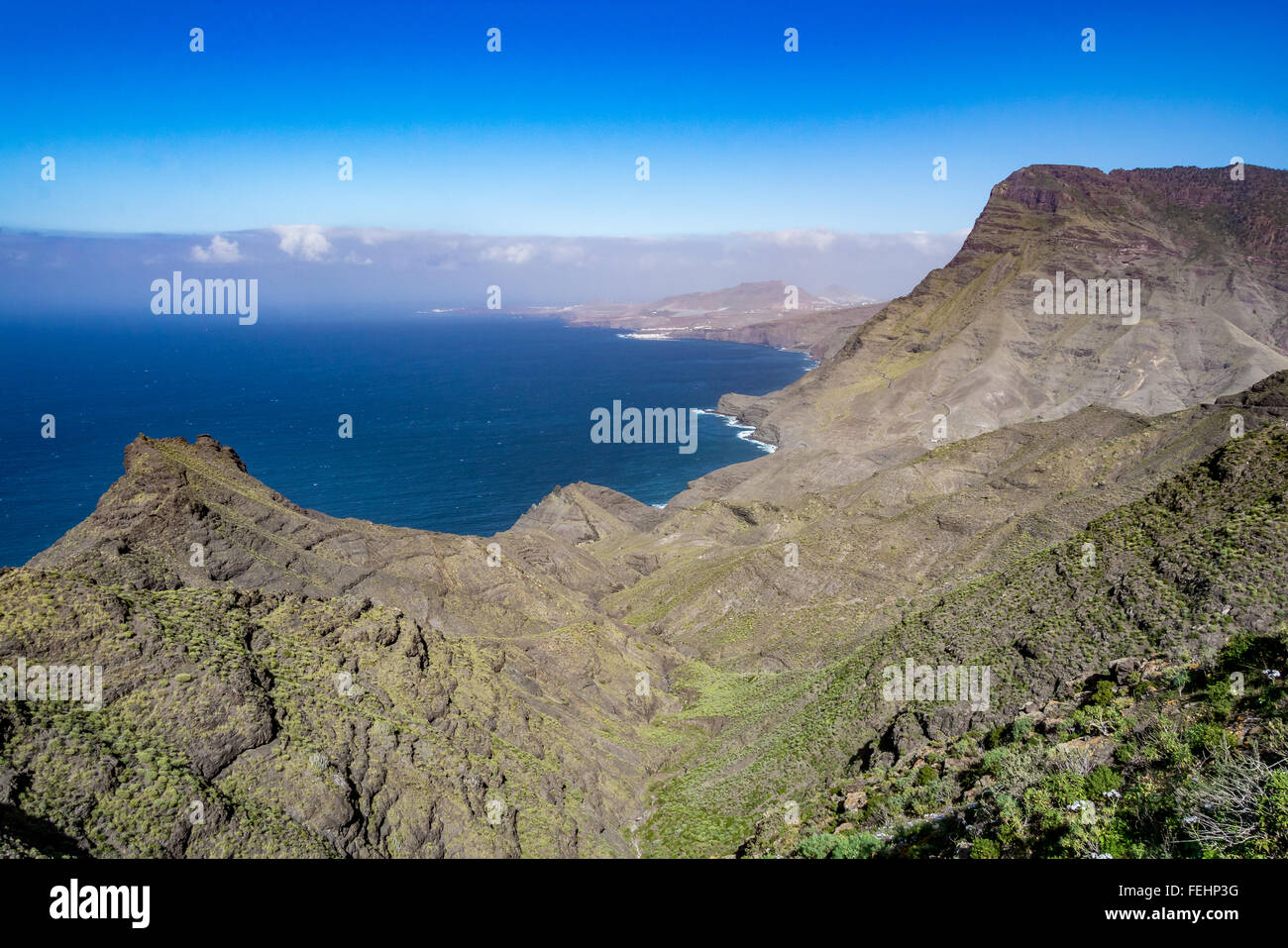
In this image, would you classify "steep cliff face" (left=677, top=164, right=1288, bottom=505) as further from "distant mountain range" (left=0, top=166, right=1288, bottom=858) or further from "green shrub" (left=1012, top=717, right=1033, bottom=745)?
"green shrub" (left=1012, top=717, right=1033, bottom=745)

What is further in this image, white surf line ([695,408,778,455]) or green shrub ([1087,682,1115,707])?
white surf line ([695,408,778,455])

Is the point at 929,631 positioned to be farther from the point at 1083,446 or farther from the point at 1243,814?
the point at 1083,446

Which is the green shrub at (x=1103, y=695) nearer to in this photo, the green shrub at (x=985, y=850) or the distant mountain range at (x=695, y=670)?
the distant mountain range at (x=695, y=670)

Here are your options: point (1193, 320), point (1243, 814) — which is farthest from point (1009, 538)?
point (1193, 320)

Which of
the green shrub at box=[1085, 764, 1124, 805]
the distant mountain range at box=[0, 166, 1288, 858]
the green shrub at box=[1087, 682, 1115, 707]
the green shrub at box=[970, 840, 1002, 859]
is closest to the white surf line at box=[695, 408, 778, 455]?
the distant mountain range at box=[0, 166, 1288, 858]

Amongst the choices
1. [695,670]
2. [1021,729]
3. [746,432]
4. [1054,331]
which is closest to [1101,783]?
[1021,729]

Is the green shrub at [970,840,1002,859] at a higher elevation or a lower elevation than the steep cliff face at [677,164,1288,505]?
lower
